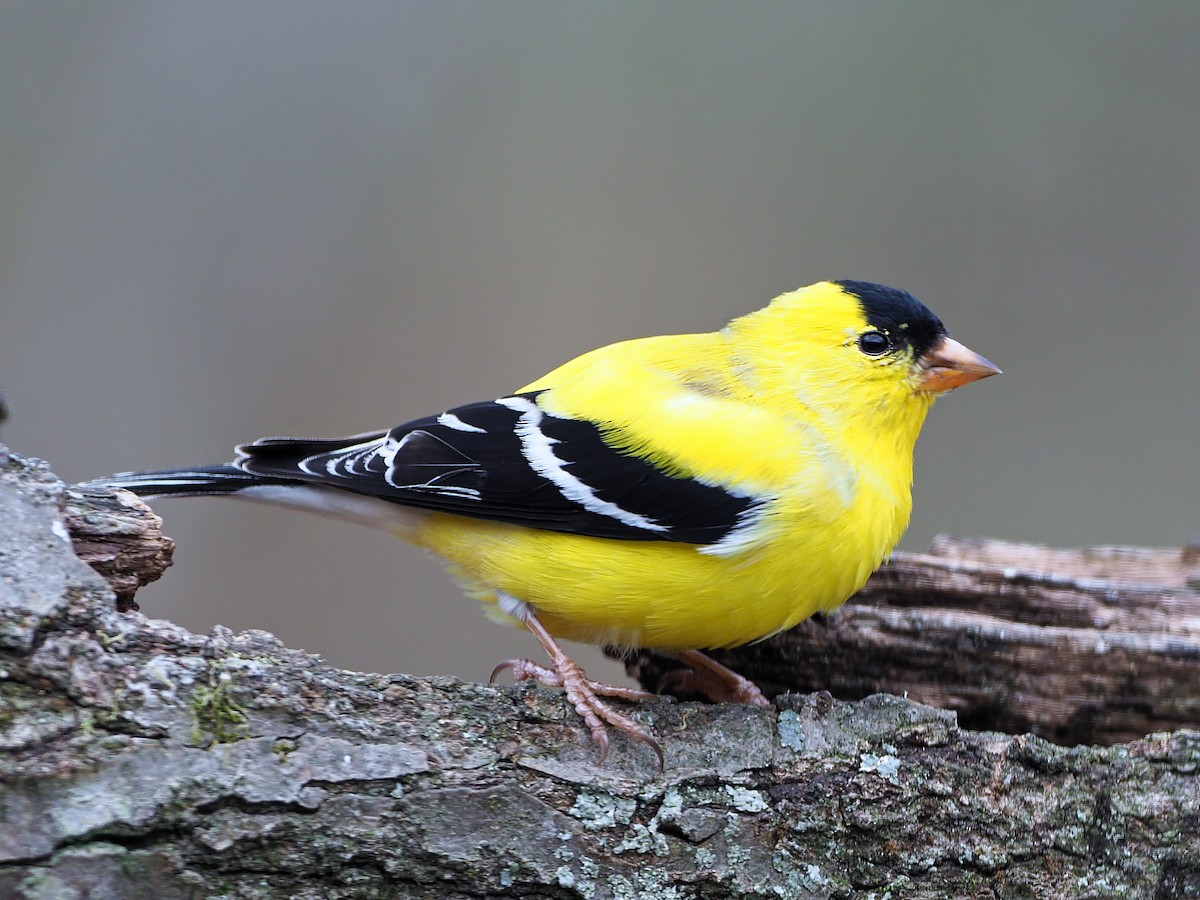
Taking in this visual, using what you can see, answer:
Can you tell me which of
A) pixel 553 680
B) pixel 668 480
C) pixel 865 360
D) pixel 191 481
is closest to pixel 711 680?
pixel 553 680

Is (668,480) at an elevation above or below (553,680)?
above

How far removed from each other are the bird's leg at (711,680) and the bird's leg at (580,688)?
1.89 ft

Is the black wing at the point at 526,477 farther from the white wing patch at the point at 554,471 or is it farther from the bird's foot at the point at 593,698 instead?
the bird's foot at the point at 593,698

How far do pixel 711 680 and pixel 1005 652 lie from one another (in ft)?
3.17

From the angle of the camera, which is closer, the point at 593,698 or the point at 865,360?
the point at 593,698

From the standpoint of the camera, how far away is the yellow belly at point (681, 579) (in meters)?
2.85

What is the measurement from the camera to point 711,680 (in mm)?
3486

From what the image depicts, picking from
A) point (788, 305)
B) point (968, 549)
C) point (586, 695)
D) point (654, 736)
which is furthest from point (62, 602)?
point (968, 549)

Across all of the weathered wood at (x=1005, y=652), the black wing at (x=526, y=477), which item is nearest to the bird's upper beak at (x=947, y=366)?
the weathered wood at (x=1005, y=652)

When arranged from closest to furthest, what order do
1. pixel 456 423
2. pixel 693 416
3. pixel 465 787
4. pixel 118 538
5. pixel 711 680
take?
pixel 465 787 → pixel 118 538 → pixel 693 416 → pixel 456 423 → pixel 711 680

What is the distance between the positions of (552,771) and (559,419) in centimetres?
119

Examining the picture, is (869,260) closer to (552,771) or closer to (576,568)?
(576,568)

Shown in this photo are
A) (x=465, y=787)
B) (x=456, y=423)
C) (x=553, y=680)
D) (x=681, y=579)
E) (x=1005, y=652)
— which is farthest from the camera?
(x=1005, y=652)

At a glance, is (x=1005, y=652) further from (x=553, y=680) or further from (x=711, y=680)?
(x=553, y=680)
